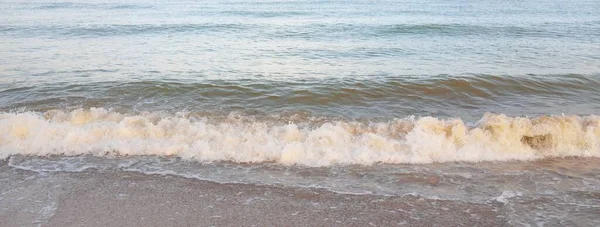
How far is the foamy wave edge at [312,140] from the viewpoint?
18.9 ft

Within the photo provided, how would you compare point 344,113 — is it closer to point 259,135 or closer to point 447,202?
point 259,135

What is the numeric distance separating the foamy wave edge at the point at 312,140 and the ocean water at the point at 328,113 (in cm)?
3

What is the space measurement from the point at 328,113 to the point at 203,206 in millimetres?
4140

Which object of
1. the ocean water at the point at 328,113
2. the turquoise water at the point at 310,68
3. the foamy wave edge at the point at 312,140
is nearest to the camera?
the ocean water at the point at 328,113

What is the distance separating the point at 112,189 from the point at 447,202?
350cm

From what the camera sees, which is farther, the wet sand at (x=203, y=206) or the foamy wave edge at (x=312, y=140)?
the foamy wave edge at (x=312, y=140)

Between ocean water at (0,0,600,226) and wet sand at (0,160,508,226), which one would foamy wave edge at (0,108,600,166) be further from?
wet sand at (0,160,508,226)

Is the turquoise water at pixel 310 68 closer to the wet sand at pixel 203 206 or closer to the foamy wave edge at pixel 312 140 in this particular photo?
the foamy wave edge at pixel 312 140

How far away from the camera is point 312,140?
20.5ft

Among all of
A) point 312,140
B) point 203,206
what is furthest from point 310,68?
point 203,206

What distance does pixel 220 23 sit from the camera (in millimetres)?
23812

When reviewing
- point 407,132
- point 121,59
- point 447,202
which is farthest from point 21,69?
point 447,202

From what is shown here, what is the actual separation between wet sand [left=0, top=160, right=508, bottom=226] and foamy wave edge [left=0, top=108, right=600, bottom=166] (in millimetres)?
934

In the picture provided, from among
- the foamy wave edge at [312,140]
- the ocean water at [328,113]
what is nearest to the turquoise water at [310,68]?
the ocean water at [328,113]
